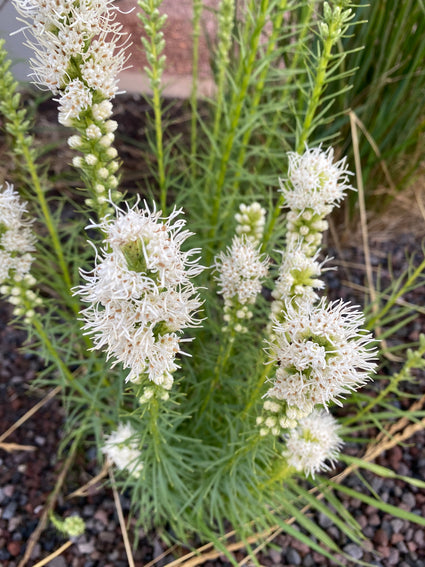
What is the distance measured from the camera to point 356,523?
7.34 feet

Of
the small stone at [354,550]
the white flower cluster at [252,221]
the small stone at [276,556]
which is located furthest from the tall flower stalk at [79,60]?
the small stone at [354,550]

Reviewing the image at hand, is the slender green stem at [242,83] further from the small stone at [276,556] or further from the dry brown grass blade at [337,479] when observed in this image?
the small stone at [276,556]

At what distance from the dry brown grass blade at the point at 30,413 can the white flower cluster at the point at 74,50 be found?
73.3 inches

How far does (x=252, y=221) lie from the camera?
1611mm

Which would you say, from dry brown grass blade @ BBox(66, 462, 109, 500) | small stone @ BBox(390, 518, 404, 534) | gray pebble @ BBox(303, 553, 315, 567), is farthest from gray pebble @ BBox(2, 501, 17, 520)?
small stone @ BBox(390, 518, 404, 534)

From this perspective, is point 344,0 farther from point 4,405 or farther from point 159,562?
point 4,405

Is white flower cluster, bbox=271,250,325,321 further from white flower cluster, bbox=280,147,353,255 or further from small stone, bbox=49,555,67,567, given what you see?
small stone, bbox=49,555,67,567

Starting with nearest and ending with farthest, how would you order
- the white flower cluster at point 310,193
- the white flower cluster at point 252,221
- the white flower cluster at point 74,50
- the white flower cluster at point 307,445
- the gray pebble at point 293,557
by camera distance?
the white flower cluster at point 74,50 → the white flower cluster at point 310,193 → the white flower cluster at point 252,221 → the white flower cluster at point 307,445 → the gray pebble at point 293,557

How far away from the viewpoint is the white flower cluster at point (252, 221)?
62.5 inches

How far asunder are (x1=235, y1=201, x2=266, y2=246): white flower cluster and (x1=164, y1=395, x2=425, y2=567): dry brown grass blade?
116 cm

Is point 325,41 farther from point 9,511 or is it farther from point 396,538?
point 9,511

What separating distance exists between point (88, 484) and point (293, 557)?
1038 millimetres

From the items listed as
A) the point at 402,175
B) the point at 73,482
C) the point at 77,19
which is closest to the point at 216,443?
Result: the point at 73,482

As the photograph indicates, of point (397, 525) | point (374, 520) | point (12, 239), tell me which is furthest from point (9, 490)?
point (397, 525)
